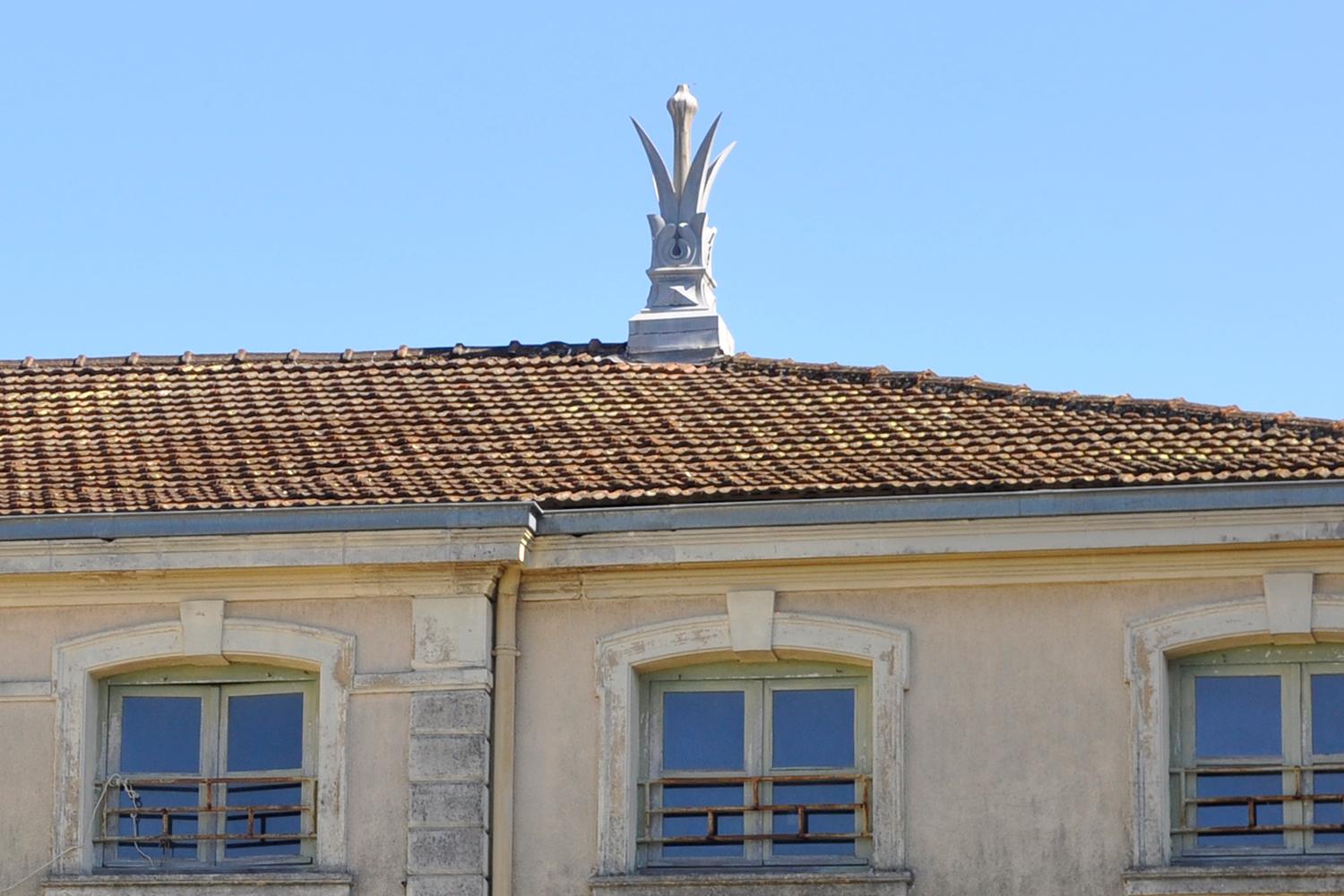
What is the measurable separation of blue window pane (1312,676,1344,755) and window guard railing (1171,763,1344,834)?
0.15 meters

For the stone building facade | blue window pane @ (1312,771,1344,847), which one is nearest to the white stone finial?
the stone building facade

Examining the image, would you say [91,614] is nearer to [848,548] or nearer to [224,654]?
[224,654]

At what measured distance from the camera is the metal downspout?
16.5 metres

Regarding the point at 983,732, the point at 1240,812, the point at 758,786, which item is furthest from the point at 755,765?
the point at 1240,812

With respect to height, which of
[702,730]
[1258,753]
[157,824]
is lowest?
[157,824]

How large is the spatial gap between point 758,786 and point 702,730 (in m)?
0.53

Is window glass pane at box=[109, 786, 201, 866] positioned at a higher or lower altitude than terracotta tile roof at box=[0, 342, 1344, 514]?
lower

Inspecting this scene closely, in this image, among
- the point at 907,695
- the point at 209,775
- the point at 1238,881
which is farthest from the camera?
the point at 209,775

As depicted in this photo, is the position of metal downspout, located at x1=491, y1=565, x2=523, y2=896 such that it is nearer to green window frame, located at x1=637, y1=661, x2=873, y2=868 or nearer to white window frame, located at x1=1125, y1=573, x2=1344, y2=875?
green window frame, located at x1=637, y1=661, x2=873, y2=868

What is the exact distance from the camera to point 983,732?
16391 millimetres

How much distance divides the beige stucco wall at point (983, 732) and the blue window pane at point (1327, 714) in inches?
26.6

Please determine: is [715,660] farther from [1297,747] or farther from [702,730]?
[1297,747]

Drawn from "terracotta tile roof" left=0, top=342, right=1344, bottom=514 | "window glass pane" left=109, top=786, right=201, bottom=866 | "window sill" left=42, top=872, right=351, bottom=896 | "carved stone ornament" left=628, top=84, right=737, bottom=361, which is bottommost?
"window sill" left=42, top=872, right=351, bottom=896

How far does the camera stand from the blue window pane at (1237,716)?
1622 centimetres
